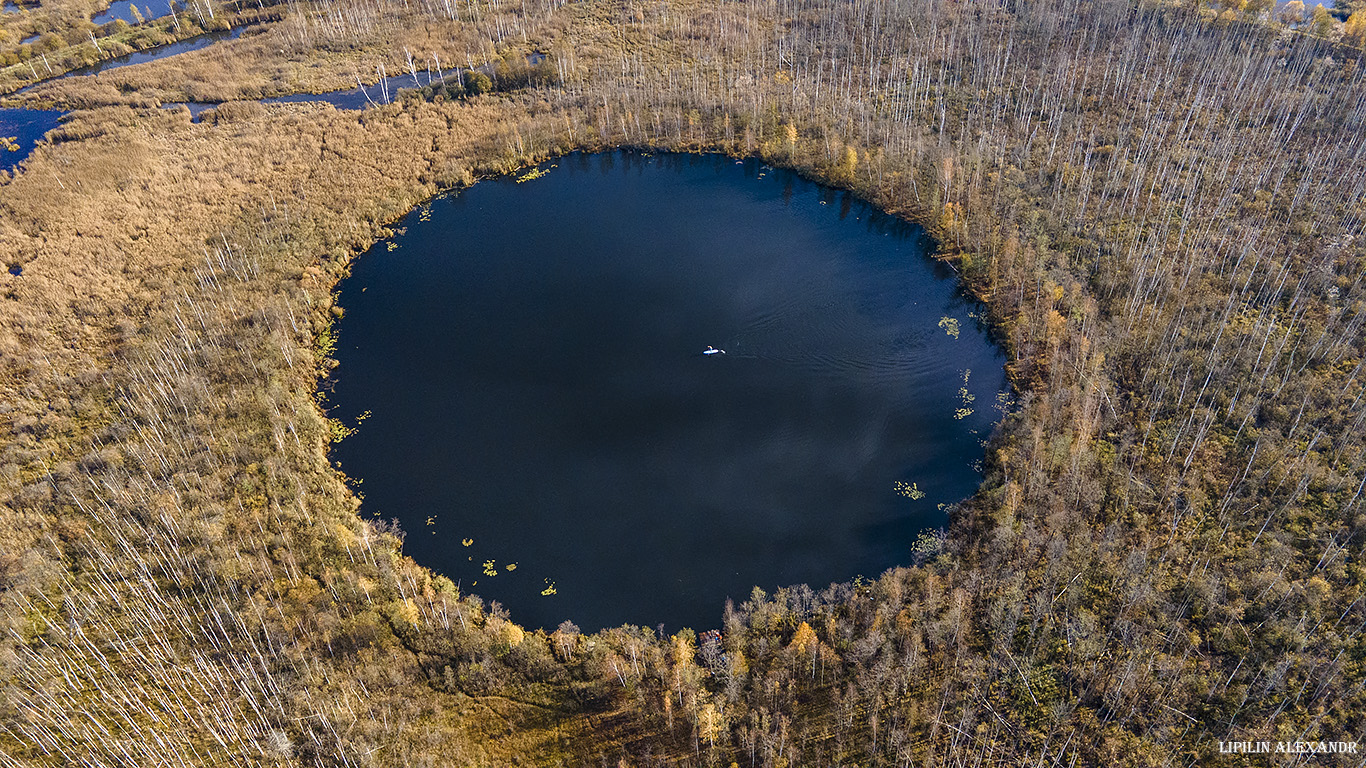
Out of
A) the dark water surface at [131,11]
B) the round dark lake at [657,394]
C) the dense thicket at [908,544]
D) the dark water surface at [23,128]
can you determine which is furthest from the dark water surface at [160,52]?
the round dark lake at [657,394]

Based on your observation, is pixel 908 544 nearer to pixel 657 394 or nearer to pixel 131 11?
pixel 657 394

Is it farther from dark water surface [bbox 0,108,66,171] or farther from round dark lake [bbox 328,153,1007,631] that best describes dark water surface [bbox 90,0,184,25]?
round dark lake [bbox 328,153,1007,631]

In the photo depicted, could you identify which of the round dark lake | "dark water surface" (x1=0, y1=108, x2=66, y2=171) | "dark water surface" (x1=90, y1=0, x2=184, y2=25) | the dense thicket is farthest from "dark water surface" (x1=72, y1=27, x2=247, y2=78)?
the round dark lake

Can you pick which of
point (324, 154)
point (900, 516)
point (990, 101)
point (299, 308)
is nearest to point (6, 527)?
point (299, 308)

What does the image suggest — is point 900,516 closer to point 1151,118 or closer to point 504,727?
point 504,727

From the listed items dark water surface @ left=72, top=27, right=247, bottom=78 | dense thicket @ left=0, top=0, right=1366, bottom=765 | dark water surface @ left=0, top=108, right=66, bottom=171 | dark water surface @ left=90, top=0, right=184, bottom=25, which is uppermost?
dark water surface @ left=90, top=0, right=184, bottom=25
